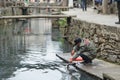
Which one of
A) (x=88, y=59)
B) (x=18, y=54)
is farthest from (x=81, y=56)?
(x=18, y=54)

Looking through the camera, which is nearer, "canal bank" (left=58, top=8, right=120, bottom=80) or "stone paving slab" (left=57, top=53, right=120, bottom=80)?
"stone paving slab" (left=57, top=53, right=120, bottom=80)

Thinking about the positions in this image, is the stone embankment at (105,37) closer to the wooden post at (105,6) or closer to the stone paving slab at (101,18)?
the stone paving slab at (101,18)

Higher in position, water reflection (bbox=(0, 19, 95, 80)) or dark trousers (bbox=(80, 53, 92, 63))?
dark trousers (bbox=(80, 53, 92, 63))

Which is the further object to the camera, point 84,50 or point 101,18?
point 101,18

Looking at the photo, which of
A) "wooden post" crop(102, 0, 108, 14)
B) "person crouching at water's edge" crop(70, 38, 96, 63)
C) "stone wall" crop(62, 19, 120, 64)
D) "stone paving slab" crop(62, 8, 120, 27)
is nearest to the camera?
"person crouching at water's edge" crop(70, 38, 96, 63)

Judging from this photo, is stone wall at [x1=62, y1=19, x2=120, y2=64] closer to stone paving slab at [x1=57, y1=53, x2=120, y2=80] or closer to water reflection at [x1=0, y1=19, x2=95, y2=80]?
stone paving slab at [x1=57, y1=53, x2=120, y2=80]

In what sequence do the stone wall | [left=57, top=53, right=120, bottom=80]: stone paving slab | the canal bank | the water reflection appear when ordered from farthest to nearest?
1. the stone wall
2. the water reflection
3. the canal bank
4. [left=57, top=53, right=120, bottom=80]: stone paving slab

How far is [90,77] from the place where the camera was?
45.1ft

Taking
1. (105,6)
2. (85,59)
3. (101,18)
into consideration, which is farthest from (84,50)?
(105,6)

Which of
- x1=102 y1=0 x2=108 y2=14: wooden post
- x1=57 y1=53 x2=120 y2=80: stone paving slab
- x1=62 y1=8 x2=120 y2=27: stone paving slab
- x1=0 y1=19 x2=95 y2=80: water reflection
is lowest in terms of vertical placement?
x1=0 y1=19 x2=95 y2=80: water reflection

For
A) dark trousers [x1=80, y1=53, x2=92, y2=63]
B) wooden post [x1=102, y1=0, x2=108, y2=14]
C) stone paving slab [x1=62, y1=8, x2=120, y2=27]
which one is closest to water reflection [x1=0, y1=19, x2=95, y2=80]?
dark trousers [x1=80, y1=53, x2=92, y2=63]

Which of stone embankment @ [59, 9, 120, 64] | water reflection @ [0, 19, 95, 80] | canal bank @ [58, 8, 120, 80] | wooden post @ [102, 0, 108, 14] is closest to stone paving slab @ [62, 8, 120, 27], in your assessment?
stone embankment @ [59, 9, 120, 64]

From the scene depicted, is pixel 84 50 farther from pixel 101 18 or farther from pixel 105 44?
pixel 101 18

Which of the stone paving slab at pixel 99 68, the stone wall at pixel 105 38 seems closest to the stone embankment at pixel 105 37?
the stone wall at pixel 105 38
